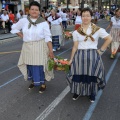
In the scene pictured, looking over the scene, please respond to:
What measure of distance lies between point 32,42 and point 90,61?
1.21 metres

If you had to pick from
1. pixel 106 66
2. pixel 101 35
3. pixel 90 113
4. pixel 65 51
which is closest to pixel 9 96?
pixel 90 113

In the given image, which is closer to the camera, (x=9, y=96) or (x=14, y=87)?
(x=9, y=96)

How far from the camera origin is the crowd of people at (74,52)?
4.43 meters

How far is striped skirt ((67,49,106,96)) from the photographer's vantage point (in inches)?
174

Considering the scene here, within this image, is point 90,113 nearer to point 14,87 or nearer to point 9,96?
point 9,96

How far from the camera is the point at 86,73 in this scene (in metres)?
4.49

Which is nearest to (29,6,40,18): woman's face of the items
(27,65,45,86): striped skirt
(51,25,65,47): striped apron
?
(27,65,45,86): striped skirt

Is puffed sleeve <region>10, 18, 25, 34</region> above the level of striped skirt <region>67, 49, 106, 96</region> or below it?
above

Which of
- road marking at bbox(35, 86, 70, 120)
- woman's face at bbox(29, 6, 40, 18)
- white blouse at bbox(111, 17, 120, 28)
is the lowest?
road marking at bbox(35, 86, 70, 120)

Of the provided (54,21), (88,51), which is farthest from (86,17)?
(54,21)

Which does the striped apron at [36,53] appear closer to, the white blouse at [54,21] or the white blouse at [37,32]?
the white blouse at [37,32]

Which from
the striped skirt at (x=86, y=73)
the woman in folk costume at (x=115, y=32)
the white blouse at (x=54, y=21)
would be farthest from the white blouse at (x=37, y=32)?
the white blouse at (x=54, y=21)

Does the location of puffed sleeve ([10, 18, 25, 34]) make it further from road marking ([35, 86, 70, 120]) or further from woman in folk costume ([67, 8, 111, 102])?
road marking ([35, 86, 70, 120])

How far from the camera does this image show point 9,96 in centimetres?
523
